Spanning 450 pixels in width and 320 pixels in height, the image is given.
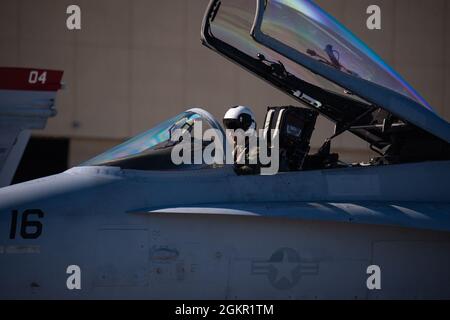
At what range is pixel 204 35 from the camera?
19.3ft

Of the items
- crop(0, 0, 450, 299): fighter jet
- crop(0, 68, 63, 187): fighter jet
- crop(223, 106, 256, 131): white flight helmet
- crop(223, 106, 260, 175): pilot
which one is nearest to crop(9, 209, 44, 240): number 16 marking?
crop(0, 0, 450, 299): fighter jet

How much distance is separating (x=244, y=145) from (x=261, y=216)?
101 cm

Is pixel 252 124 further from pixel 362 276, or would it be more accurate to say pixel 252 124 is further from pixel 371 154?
pixel 371 154

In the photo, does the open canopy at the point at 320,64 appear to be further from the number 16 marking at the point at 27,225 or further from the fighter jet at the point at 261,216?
the number 16 marking at the point at 27,225

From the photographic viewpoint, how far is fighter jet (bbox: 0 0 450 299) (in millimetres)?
4543

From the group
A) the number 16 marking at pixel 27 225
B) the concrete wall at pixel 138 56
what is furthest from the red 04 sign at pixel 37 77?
the number 16 marking at pixel 27 225

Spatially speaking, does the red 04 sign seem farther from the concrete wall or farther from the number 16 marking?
the number 16 marking

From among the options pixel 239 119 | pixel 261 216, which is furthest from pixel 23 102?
pixel 261 216

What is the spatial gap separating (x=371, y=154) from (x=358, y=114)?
462 inches

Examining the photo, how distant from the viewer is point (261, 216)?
4648 millimetres

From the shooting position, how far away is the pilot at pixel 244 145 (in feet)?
17.0

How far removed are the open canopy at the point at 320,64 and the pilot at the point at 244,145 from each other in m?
0.45

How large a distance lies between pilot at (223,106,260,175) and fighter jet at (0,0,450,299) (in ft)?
0.45
